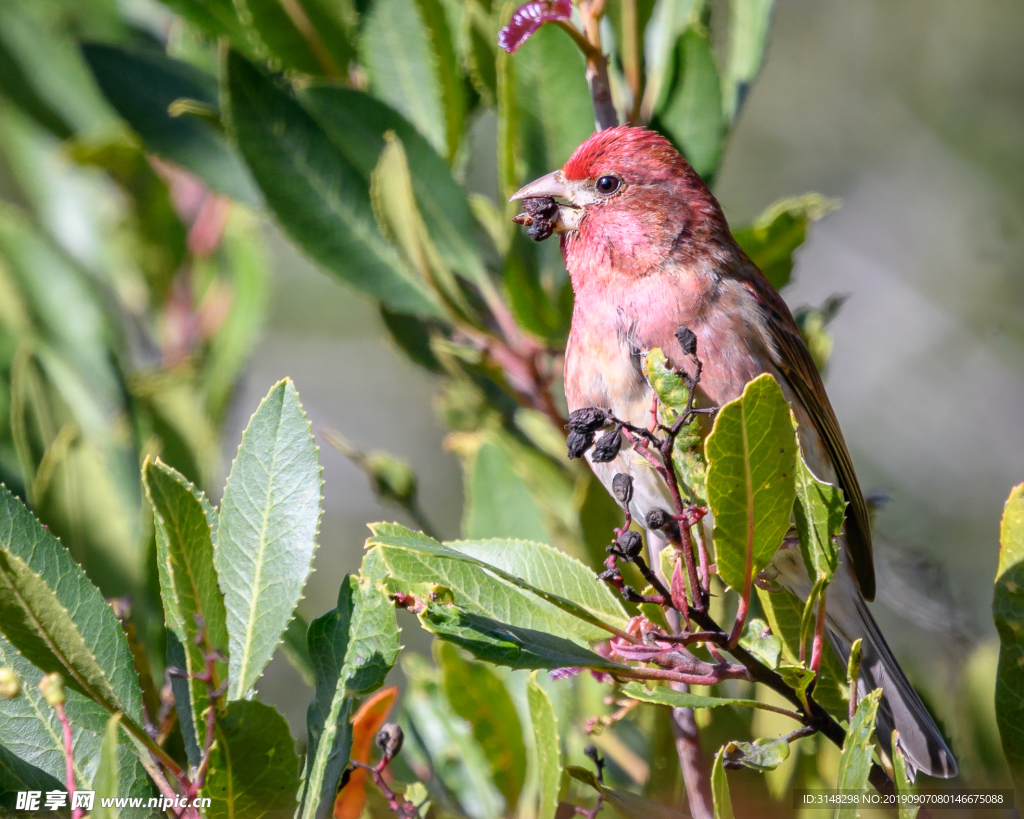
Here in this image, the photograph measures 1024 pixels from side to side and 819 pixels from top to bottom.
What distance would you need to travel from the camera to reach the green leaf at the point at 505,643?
1.94 meters

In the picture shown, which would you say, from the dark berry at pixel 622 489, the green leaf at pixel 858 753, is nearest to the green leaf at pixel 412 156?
the dark berry at pixel 622 489

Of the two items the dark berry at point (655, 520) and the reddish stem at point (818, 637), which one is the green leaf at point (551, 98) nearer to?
the dark berry at point (655, 520)

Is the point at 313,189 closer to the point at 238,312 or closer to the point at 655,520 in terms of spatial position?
the point at 238,312

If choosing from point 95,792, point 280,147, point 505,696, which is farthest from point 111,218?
point 95,792

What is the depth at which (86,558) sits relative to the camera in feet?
10.3

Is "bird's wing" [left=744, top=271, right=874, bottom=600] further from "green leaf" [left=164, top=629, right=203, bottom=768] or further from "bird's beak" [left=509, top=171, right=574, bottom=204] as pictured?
"green leaf" [left=164, top=629, right=203, bottom=768]

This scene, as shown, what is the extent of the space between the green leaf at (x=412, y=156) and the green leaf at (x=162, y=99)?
0.46m

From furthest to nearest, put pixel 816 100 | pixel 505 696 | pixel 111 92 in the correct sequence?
pixel 816 100
pixel 111 92
pixel 505 696

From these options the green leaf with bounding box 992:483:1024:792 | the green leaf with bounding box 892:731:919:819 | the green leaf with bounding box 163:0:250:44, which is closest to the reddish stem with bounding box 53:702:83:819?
the green leaf with bounding box 892:731:919:819

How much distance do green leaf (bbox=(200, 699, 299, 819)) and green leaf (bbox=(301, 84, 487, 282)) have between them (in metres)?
1.79

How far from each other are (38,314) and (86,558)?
4.75ft

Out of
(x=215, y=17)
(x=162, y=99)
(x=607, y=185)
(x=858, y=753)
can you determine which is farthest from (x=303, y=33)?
(x=858, y=753)

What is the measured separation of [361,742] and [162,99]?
88.9 inches

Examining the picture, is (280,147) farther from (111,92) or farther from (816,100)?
(816,100)
